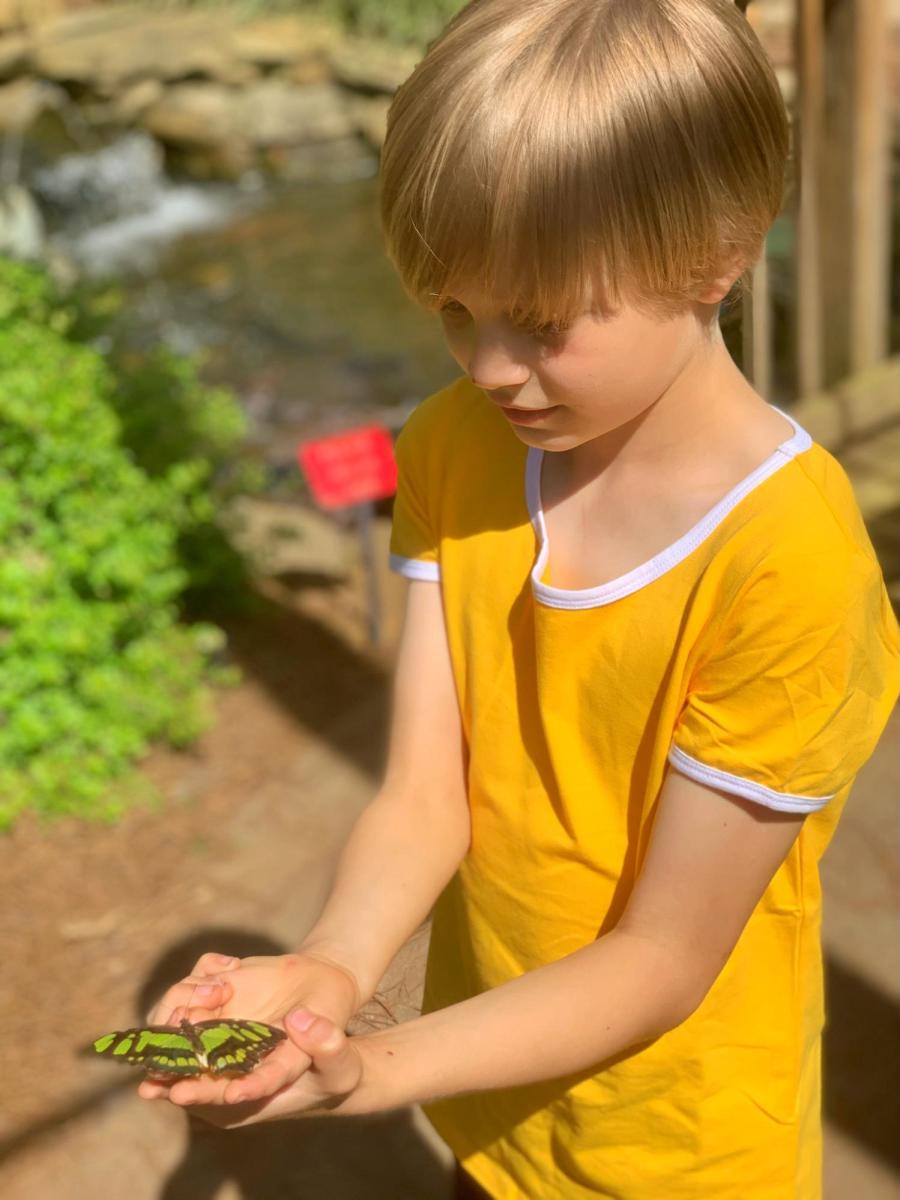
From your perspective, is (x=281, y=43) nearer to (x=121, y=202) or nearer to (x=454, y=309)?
(x=121, y=202)

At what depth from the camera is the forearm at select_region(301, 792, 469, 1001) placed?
1270 millimetres

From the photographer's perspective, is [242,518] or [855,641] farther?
[242,518]

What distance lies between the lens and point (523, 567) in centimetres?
128

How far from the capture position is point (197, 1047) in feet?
3.35

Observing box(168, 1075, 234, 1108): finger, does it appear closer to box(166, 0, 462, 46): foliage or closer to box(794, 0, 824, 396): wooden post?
box(794, 0, 824, 396): wooden post

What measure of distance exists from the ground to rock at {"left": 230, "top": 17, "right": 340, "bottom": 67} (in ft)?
27.7

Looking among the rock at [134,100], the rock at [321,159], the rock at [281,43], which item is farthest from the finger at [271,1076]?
the rock at [281,43]

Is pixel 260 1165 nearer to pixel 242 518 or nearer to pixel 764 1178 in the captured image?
pixel 764 1178

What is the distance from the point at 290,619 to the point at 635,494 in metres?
3.05

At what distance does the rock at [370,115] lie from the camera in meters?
10.6

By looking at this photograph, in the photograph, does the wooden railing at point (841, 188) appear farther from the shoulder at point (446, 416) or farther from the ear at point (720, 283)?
the ear at point (720, 283)

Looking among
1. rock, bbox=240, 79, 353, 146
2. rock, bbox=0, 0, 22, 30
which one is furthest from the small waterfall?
rock, bbox=0, 0, 22, 30

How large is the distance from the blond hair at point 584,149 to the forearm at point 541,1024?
535mm

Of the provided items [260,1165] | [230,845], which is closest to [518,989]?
[260,1165]
